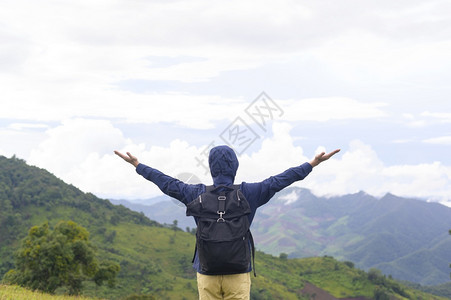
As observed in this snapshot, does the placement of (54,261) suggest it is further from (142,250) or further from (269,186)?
(142,250)

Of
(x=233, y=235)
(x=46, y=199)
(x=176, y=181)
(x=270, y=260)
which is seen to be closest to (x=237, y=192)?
(x=233, y=235)

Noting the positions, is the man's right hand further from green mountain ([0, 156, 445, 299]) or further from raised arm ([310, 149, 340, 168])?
green mountain ([0, 156, 445, 299])

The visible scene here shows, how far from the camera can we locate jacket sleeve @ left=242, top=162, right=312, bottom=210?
559cm

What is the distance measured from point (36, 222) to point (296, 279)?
75.6 m

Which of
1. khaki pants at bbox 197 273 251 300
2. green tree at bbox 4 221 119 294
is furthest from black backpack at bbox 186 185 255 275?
green tree at bbox 4 221 119 294

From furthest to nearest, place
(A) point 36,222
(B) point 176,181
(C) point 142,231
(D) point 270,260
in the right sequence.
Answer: (D) point 270,260
(C) point 142,231
(A) point 36,222
(B) point 176,181

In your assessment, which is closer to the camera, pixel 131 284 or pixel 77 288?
pixel 77 288

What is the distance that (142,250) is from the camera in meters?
119

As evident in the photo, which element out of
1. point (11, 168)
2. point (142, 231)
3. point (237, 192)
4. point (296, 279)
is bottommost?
point (296, 279)

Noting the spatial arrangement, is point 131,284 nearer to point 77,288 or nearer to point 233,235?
point 77,288

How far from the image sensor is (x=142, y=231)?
13200 cm

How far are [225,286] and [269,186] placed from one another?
1.38m

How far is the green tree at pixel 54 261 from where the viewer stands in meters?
36.4

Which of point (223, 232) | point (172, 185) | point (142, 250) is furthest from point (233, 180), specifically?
point (142, 250)
